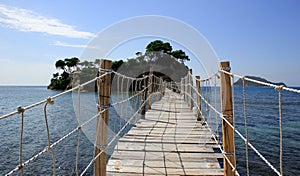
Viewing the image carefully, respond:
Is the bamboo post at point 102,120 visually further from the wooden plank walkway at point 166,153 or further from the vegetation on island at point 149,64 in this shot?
the vegetation on island at point 149,64

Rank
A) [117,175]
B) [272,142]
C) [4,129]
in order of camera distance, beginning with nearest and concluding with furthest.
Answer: [117,175] → [272,142] → [4,129]

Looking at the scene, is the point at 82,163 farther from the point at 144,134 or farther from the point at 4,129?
the point at 4,129

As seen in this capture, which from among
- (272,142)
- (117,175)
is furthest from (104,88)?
(272,142)

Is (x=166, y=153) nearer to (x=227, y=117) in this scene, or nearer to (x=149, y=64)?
(x=227, y=117)

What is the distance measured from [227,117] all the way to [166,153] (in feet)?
3.60

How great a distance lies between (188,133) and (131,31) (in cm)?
184

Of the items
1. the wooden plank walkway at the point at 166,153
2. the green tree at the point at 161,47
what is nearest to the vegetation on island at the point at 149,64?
the green tree at the point at 161,47

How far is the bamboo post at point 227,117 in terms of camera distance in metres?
1.76

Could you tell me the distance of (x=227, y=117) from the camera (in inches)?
70.1

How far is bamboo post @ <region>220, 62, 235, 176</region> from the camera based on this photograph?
1.76m

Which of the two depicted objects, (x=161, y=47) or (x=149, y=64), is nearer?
(x=149, y=64)

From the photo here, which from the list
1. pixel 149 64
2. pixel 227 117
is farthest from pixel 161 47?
pixel 227 117

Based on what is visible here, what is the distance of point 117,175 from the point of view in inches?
81.5

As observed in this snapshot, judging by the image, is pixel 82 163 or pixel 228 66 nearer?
pixel 228 66
